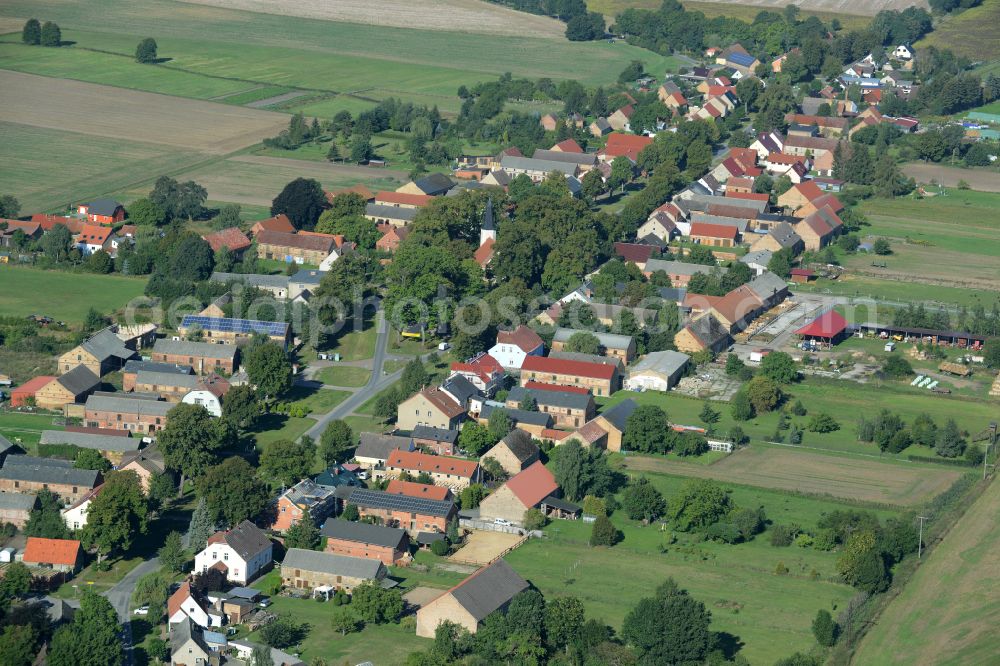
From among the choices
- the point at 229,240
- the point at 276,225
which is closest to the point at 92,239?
the point at 229,240

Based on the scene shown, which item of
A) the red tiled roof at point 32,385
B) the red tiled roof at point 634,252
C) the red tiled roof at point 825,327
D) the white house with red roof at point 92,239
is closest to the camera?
the red tiled roof at point 32,385

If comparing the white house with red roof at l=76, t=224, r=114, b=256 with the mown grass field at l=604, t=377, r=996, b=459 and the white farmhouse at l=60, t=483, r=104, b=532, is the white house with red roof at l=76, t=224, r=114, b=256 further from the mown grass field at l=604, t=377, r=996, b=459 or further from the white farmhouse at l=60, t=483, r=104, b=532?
the white farmhouse at l=60, t=483, r=104, b=532

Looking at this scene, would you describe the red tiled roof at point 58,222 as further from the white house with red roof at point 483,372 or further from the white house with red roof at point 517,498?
the white house with red roof at point 517,498

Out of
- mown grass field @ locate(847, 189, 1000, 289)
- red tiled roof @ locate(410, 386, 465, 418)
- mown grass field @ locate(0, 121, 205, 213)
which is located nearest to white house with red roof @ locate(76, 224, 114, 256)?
mown grass field @ locate(0, 121, 205, 213)

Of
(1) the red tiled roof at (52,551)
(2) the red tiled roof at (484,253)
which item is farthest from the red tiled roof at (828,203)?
(1) the red tiled roof at (52,551)

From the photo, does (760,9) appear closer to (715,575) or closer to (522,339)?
(522,339)

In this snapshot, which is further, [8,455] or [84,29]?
[84,29]

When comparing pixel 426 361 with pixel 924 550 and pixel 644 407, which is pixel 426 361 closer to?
pixel 644 407

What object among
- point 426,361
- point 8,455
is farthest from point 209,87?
point 8,455
